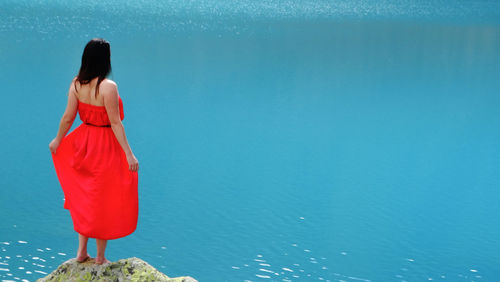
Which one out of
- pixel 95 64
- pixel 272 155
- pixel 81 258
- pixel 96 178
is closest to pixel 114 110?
pixel 95 64

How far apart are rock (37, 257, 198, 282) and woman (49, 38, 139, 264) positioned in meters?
0.22

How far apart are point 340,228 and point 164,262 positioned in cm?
223

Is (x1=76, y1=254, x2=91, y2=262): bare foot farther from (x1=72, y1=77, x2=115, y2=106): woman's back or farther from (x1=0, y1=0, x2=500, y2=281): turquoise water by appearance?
(x1=0, y1=0, x2=500, y2=281): turquoise water

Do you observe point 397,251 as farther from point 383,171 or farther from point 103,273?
point 103,273

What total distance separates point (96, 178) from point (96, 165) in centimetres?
7

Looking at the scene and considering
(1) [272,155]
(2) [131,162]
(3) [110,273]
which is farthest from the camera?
(1) [272,155]

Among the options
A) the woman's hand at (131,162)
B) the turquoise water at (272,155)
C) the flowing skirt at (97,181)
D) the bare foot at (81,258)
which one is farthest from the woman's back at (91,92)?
the turquoise water at (272,155)

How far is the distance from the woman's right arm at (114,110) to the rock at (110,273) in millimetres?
621

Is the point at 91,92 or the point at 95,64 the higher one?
the point at 95,64

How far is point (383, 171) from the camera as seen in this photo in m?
9.48

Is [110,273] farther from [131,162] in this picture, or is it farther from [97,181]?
[131,162]

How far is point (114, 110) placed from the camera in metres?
3.18

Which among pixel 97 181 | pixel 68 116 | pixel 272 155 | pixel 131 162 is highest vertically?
pixel 272 155

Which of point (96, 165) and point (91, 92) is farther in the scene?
point (96, 165)
